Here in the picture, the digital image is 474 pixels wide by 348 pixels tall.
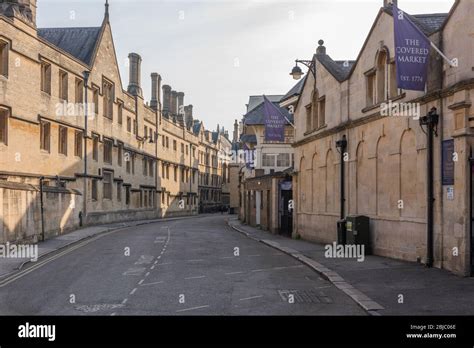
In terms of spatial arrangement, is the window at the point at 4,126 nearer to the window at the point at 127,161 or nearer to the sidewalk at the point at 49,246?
the sidewalk at the point at 49,246

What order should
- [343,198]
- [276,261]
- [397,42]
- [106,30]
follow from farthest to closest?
[106,30]
[343,198]
[276,261]
[397,42]

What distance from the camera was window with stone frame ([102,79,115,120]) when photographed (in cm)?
4625

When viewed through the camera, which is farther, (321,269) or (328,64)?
(328,64)

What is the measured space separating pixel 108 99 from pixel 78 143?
777 centimetres

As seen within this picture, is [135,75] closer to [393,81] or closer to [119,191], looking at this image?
[119,191]

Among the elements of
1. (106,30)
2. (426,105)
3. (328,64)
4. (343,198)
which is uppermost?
(106,30)

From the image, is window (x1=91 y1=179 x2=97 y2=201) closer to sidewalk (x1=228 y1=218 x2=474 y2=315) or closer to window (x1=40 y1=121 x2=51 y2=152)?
window (x1=40 y1=121 x2=51 y2=152)

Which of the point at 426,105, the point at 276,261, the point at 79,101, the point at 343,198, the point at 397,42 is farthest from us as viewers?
the point at 79,101

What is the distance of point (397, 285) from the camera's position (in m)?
14.0

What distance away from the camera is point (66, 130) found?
37969mm

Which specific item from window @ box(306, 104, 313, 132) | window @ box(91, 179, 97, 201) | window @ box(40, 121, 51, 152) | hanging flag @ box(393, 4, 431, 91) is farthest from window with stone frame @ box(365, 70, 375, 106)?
window @ box(91, 179, 97, 201)

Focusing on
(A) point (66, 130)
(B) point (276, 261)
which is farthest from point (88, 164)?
(B) point (276, 261)
